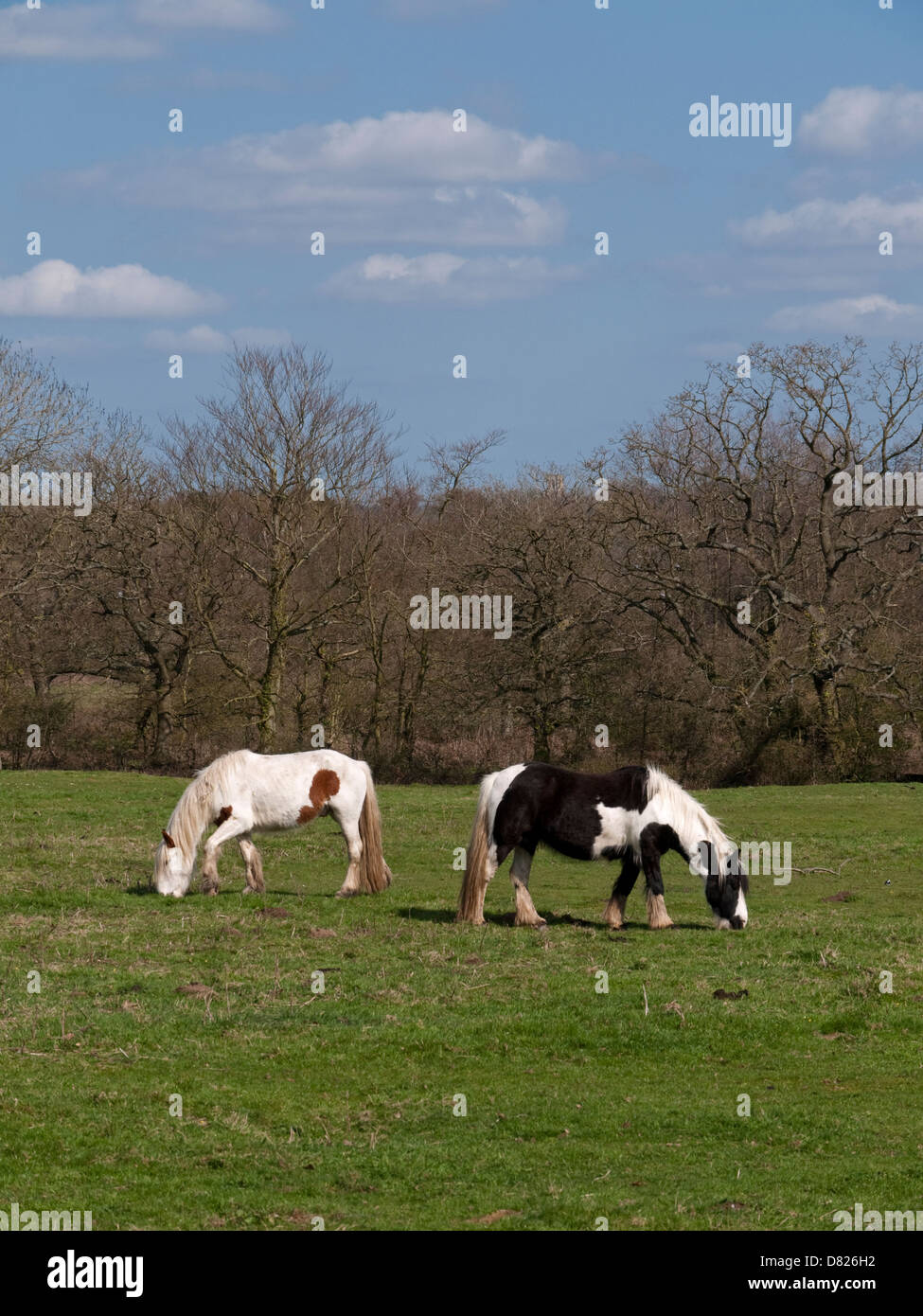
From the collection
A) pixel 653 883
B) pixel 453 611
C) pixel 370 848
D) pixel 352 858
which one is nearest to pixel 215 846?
pixel 352 858

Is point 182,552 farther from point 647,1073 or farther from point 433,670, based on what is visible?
point 647,1073

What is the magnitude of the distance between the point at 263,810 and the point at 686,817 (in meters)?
5.16

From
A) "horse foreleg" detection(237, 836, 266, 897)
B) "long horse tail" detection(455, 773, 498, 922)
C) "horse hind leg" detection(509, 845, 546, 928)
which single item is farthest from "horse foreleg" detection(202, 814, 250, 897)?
"horse hind leg" detection(509, 845, 546, 928)

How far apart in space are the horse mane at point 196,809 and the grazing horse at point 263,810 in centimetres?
1

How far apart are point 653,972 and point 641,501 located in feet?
92.4

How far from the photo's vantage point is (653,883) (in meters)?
15.0

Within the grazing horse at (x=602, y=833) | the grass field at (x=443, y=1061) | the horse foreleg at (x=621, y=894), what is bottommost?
the grass field at (x=443, y=1061)

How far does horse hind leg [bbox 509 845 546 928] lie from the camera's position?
1499cm

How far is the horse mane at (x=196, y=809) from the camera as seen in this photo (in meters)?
16.2

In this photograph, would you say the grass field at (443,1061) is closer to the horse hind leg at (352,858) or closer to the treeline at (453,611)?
the horse hind leg at (352,858)

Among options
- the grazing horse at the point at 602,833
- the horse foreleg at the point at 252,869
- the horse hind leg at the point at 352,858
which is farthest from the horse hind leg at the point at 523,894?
the horse foreleg at the point at 252,869

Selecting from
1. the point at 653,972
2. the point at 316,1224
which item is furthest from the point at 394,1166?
the point at 653,972

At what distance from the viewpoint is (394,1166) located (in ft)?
26.8

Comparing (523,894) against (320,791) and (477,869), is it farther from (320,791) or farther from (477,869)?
(320,791)
